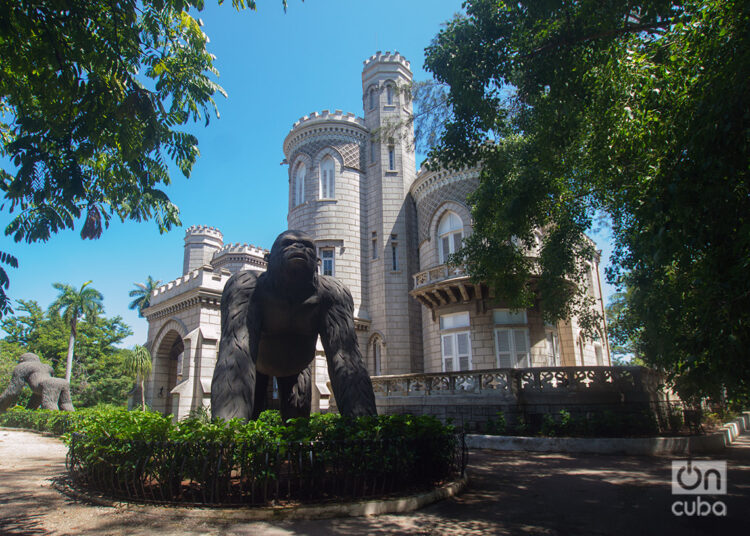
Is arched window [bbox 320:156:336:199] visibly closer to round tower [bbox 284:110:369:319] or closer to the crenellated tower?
round tower [bbox 284:110:369:319]

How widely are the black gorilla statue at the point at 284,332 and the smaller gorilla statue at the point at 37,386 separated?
1668 cm

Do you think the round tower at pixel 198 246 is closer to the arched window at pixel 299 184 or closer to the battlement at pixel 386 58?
the arched window at pixel 299 184

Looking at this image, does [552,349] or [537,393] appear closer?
[537,393]

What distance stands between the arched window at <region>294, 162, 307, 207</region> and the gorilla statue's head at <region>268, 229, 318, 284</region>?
18324 millimetres

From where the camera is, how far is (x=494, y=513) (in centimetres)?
550

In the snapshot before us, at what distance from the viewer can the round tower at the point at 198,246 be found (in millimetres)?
35281

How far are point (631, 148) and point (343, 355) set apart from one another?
5.75 meters

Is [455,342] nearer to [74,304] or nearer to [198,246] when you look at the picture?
[198,246]

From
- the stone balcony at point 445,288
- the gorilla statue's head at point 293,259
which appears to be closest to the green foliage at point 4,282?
the gorilla statue's head at point 293,259

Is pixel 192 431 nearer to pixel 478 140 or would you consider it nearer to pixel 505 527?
pixel 505 527

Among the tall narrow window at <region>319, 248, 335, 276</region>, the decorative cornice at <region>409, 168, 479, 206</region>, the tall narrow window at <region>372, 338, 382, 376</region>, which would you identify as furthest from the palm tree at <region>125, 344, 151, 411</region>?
the decorative cornice at <region>409, 168, 479, 206</region>

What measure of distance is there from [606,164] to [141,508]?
9.04 meters

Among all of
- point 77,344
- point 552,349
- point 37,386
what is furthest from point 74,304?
point 552,349

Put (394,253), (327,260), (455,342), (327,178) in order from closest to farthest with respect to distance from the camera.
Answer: (455,342) → (327,260) → (394,253) → (327,178)
